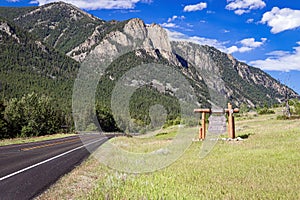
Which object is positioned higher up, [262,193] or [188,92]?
[188,92]

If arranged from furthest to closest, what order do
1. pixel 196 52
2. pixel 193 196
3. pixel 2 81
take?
1. pixel 2 81
2. pixel 196 52
3. pixel 193 196

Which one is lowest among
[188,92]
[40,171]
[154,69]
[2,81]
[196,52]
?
[40,171]

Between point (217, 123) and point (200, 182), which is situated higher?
point (217, 123)

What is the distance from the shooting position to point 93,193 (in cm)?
909

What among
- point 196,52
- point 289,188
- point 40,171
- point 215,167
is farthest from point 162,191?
point 196,52

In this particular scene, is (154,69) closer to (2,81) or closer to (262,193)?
(262,193)

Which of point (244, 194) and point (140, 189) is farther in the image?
point (140, 189)

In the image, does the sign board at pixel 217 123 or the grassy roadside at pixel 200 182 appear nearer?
the grassy roadside at pixel 200 182

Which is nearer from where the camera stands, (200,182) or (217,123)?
(200,182)

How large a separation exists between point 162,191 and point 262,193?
2620 mm

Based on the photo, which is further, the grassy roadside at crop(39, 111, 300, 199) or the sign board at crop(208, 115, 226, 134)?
the sign board at crop(208, 115, 226, 134)

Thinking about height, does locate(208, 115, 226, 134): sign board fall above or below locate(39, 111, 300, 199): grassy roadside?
above

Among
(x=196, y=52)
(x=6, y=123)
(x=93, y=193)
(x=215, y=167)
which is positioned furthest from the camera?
(x=6, y=123)

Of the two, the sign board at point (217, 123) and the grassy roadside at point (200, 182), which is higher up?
the sign board at point (217, 123)
